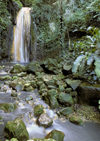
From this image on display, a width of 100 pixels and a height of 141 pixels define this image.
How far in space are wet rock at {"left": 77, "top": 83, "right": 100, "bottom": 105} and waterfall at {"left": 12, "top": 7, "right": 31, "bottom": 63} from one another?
5759 mm

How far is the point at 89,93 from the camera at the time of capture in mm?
3232

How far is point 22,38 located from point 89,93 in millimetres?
7075

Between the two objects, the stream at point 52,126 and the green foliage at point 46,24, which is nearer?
the stream at point 52,126

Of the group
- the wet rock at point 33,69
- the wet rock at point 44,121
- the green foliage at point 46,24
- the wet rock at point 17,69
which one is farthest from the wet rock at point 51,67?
the wet rock at point 44,121

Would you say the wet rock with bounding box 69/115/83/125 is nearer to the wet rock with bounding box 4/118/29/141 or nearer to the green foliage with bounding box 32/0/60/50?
the wet rock with bounding box 4/118/29/141

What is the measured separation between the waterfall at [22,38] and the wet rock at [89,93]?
18.9ft

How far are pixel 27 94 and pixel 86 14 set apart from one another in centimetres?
542

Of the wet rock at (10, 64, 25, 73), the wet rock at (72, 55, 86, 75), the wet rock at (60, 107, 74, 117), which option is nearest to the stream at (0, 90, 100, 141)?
the wet rock at (60, 107, 74, 117)

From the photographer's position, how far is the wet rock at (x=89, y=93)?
124 inches

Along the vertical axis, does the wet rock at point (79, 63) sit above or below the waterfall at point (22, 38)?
below

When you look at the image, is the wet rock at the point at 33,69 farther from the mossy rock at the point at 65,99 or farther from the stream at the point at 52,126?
the mossy rock at the point at 65,99

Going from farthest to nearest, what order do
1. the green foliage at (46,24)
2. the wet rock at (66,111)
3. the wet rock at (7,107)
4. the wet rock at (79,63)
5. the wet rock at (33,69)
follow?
the green foliage at (46,24) → the wet rock at (33,69) → the wet rock at (66,111) → the wet rock at (7,107) → the wet rock at (79,63)

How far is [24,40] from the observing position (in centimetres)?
852

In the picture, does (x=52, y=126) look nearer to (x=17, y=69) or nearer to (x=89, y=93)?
(x=89, y=93)
